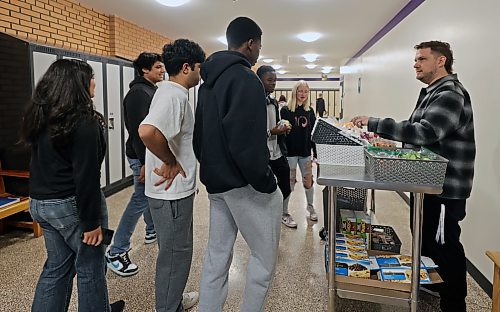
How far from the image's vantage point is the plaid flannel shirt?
1.82 m

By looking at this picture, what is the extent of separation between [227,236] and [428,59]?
59.4 inches

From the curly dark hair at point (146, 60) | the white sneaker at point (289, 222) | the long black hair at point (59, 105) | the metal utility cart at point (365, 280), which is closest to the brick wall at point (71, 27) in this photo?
the curly dark hair at point (146, 60)

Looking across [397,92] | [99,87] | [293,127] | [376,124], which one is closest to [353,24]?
[397,92]

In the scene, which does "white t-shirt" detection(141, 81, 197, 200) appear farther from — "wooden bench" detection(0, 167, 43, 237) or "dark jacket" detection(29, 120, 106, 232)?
"wooden bench" detection(0, 167, 43, 237)

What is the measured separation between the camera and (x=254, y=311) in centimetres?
170

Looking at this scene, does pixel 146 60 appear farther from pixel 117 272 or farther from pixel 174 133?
pixel 117 272

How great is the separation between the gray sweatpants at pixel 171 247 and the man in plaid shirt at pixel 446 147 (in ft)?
3.40

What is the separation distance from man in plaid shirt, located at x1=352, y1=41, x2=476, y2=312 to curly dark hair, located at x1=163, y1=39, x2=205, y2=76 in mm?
901

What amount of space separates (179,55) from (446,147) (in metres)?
1.49

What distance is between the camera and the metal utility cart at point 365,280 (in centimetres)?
154

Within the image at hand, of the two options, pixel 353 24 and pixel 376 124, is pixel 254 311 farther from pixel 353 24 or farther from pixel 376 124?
pixel 353 24

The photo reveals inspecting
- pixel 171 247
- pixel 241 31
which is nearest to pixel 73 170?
pixel 171 247

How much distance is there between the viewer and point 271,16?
217 inches

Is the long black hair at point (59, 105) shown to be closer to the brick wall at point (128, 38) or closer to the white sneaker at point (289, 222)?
the white sneaker at point (289, 222)
